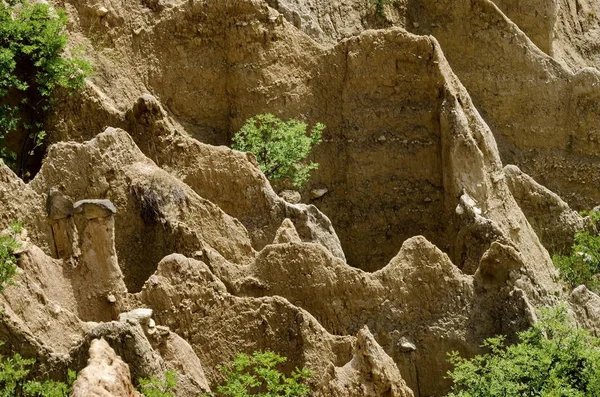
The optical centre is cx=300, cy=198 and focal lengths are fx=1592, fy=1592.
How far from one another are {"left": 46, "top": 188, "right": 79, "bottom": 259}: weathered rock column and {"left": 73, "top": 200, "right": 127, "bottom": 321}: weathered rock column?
1.94ft

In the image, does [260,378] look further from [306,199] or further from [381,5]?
[381,5]

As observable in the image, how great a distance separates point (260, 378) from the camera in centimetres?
2298

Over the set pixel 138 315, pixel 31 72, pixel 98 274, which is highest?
pixel 31 72

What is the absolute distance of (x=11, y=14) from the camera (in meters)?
30.7

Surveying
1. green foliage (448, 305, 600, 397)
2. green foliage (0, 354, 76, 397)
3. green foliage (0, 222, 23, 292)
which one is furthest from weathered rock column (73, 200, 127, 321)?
green foliage (448, 305, 600, 397)

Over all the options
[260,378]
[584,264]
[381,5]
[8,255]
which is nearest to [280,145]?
[584,264]

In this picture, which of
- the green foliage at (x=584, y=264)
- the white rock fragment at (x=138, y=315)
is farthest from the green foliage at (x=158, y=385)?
the green foliage at (x=584, y=264)

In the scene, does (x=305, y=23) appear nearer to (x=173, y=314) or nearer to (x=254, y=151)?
(x=254, y=151)

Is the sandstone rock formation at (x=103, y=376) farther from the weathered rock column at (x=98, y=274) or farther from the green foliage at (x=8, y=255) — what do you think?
the weathered rock column at (x=98, y=274)

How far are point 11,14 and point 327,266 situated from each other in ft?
30.4

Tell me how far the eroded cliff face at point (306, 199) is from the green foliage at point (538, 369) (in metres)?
1.08

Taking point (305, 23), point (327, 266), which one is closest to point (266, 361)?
point (327, 266)

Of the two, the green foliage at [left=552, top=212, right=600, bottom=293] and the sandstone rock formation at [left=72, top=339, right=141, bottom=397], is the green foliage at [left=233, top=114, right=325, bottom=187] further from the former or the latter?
the sandstone rock formation at [left=72, top=339, right=141, bottom=397]

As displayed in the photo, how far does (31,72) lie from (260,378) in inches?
395
